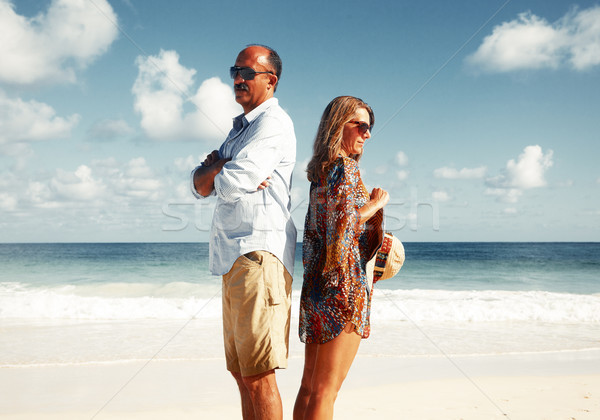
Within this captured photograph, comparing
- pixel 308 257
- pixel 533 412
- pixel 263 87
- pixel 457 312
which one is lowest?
pixel 457 312

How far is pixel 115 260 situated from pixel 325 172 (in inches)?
1347

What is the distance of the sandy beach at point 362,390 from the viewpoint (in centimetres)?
408

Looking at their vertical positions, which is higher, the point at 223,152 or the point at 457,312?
the point at 223,152

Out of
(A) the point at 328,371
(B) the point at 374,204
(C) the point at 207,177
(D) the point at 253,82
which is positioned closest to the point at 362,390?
(A) the point at 328,371

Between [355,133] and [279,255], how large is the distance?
0.73m

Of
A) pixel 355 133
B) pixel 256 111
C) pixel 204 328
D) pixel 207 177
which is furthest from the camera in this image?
pixel 204 328

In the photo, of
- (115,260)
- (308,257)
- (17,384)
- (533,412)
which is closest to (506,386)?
(533,412)

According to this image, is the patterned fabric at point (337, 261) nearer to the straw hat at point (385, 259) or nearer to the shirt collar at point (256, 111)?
the straw hat at point (385, 259)

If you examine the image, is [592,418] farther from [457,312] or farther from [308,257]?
[457,312]

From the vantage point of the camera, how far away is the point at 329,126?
224 cm

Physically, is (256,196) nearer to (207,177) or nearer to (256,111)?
(207,177)

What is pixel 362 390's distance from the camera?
4.66 m

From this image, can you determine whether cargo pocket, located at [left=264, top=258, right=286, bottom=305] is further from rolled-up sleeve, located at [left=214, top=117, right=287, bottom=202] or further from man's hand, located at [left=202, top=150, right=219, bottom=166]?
man's hand, located at [left=202, top=150, right=219, bottom=166]

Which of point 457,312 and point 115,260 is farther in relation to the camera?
point 115,260
